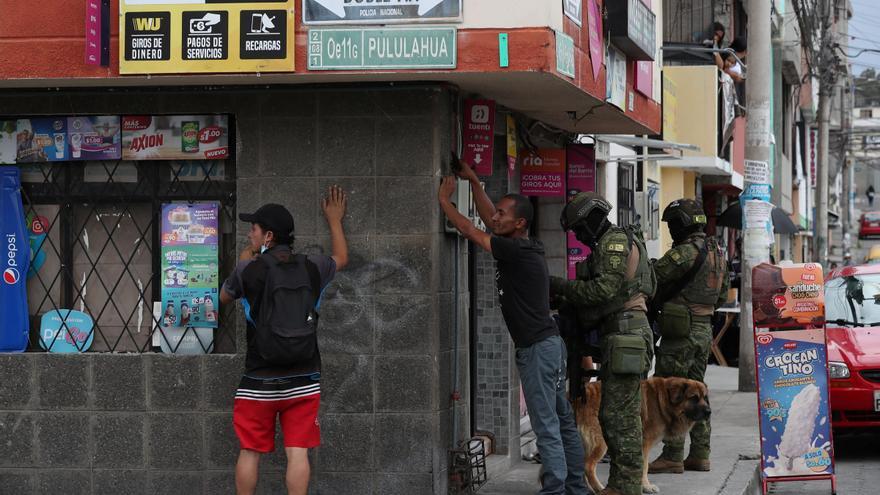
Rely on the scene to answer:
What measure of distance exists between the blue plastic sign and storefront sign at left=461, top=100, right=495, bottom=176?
105 inches

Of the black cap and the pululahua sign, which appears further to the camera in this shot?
the pululahua sign

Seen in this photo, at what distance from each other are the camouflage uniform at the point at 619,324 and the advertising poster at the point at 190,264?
7.02 ft

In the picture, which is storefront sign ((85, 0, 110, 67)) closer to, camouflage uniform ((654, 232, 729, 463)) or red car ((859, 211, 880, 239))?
camouflage uniform ((654, 232, 729, 463))

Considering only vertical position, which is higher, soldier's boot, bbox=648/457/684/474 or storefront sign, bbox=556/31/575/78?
storefront sign, bbox=556/31/575/78

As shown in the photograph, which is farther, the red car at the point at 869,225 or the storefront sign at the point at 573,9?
the red car at the point at 869,225

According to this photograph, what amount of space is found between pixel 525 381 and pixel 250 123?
2.31 metres

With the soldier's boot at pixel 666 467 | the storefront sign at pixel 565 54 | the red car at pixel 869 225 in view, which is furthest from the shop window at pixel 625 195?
the red car at pixel 869 225

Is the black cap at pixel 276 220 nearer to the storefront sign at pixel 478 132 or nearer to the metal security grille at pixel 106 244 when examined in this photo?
the metal security grille at pixel 106 244

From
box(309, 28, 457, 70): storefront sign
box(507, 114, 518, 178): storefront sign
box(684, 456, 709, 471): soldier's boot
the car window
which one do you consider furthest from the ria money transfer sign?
the car window

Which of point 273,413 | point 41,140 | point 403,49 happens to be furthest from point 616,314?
point 41,140

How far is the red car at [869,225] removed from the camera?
60.3 m

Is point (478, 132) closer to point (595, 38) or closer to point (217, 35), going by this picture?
point (595, 38)

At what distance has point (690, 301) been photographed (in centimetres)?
901

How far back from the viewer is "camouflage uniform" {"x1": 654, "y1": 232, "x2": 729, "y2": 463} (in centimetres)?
891
